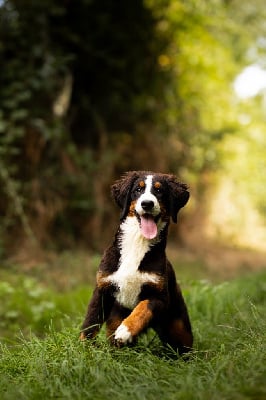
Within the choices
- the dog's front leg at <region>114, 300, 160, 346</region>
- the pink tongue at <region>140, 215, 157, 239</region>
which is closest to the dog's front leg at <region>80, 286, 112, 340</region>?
the dog's front leg at <region>114, 300, 160, 346</region>

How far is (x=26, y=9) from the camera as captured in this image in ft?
31.0

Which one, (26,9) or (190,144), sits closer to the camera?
(26,9)

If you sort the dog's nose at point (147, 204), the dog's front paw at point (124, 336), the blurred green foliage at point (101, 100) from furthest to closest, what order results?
the blurred green foliage at point (101, 100) < the dog's nose at point (147, 204) < the dog's front paw at point (124, 336)

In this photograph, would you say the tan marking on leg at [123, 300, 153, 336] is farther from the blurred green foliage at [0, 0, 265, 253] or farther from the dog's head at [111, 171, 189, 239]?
the blurred green foliage at [0, 0, 265, 253]

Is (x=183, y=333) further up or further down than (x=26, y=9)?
further down

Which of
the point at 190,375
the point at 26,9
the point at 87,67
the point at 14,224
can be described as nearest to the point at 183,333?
the point at 190,375

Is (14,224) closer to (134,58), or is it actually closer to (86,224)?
(86,224)

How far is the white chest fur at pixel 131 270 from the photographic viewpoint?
4.06 meters

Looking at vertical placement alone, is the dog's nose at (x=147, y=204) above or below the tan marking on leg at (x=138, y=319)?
above

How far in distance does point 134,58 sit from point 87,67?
1068 mm

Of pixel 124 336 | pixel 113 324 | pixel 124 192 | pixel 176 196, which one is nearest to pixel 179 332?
pixel 113 324

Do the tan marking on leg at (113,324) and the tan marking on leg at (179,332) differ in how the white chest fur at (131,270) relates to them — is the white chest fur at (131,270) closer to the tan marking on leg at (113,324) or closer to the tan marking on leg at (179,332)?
the tan marking on leg at (113,324)

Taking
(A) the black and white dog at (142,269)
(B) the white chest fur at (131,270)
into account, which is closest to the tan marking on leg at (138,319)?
(A) the black and white dog at (142,269)

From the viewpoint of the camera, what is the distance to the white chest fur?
406 cm
